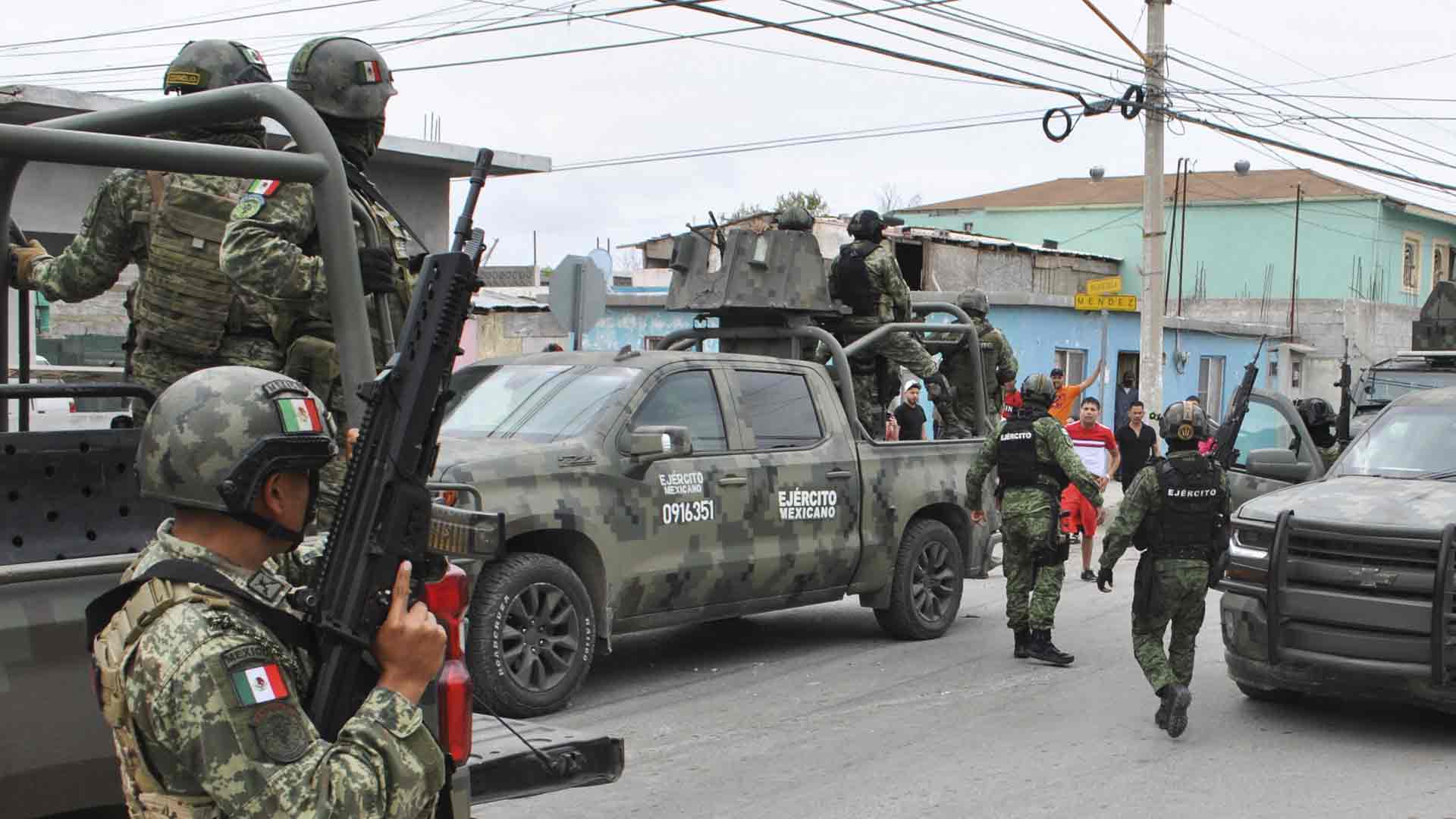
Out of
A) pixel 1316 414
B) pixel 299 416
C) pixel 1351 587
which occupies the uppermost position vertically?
pixel 299 416

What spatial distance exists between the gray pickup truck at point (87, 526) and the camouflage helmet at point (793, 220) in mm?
7545

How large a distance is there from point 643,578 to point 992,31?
11940mm

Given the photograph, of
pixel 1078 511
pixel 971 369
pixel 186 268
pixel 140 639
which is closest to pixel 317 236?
pixel 186 268

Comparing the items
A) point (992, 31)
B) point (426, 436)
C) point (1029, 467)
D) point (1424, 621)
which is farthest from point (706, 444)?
point (992, 31)

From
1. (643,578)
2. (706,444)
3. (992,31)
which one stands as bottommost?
(643,578)

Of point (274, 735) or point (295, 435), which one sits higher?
point (295, 435)

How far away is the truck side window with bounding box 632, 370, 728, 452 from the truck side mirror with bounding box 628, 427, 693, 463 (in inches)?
10.5

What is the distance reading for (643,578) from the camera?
791 centimetres

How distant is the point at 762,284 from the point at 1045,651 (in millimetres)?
3397

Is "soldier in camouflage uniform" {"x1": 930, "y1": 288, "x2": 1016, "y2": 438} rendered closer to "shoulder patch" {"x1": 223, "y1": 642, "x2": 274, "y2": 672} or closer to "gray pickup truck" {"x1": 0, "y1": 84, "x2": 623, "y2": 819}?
"gray pickup truck" {"x1": 0, "y1": 84, "x2": 623, "y2": 819}

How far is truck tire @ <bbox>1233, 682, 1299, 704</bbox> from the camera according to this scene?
8.12m

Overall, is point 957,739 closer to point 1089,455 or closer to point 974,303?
point 974,303

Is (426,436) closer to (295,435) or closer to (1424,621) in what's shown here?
(295,435)

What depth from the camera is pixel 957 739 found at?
7.24m
